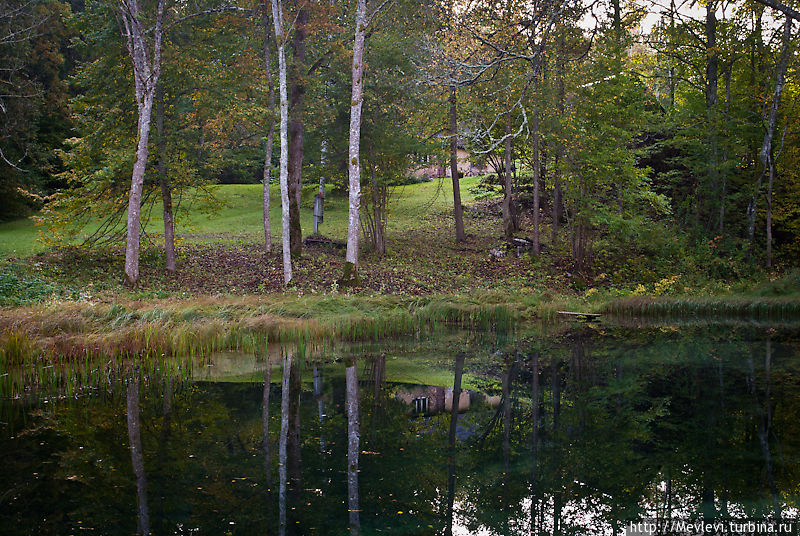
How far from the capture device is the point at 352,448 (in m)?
5.13

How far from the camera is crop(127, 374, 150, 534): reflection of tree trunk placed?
382 centimetres

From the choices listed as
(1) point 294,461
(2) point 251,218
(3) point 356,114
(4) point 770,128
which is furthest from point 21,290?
(4) point 770,128

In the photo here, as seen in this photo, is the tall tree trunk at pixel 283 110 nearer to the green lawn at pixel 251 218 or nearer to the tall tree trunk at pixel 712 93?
the green lawn at pixel 251 218

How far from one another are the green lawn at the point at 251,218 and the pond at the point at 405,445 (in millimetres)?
15580

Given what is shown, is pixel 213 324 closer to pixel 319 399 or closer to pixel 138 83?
pixel 319 399

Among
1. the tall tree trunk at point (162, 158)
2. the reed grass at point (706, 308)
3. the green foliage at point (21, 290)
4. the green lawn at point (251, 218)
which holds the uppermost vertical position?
the tall tree trunk at point (162, 158)

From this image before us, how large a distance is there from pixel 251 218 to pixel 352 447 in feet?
93.0

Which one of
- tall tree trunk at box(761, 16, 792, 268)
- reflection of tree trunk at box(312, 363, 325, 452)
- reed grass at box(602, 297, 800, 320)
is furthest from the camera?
tall tree trunk at box(761, 16, 792, 268)

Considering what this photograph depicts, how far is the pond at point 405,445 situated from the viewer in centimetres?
390

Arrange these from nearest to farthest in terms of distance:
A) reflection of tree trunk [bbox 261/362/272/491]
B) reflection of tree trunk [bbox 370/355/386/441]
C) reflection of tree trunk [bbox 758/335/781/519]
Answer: reflection of tree trunk [bbox 758/335/781/519] → reflection of tree trunk [bbox 261/362/272/491] → reflection of tree trunk [bbox 370/355/386/441]

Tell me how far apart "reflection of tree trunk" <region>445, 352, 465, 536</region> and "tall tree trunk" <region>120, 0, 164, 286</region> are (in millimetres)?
11689

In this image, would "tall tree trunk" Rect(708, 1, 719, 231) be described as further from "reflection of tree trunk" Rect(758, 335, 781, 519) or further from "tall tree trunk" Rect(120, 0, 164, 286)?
"tall tree trunk" Rect(120, 0, 164, 286)

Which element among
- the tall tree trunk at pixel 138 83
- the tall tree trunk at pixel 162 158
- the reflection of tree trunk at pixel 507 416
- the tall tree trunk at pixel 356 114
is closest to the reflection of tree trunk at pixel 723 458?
the reflection of tree trunk at pixel 507 416

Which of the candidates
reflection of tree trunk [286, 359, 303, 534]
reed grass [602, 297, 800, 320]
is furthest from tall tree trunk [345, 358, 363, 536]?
reed grass [602, 297, 800, 320]
